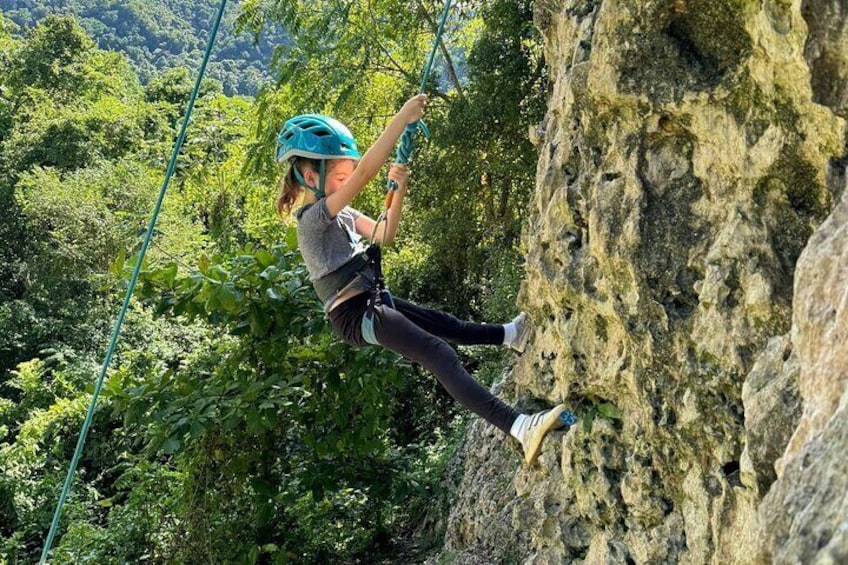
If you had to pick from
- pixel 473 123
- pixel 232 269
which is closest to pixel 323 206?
pixel 232 269

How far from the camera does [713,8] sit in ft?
8.63

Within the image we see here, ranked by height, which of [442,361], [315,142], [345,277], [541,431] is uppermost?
[315,142]

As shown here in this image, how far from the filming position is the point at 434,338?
369cm

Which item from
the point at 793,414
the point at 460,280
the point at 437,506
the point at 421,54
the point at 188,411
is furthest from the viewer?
the point at 421,54

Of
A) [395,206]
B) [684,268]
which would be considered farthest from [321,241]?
[684,268]

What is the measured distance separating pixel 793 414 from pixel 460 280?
20.3 feet

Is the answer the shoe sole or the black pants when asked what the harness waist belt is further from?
the shoe sole

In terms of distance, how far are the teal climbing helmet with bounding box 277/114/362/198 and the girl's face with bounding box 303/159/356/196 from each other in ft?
0.06

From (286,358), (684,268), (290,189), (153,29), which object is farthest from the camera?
(153,29)

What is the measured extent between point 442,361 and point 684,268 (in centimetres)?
119

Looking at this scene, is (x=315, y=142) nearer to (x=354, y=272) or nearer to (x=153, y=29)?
(x=354, y=272)

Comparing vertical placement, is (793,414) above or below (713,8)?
below

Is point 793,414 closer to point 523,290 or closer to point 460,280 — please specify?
point 523,290

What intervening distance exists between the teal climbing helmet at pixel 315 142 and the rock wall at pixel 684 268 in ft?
2.96
